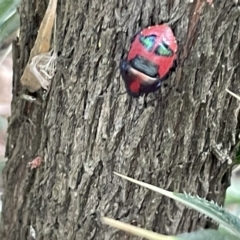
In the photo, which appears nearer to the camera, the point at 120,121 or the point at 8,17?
the point at 120,121

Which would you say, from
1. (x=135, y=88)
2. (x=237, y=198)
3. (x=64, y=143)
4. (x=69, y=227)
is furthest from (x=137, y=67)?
(x=237, y=198)

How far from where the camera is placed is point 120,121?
0.64 metres

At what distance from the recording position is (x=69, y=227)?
74 centimetres

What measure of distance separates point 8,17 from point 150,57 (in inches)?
16.8

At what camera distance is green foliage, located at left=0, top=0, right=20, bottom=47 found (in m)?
0.90

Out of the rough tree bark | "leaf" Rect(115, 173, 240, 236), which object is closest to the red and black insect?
the rough tree bark

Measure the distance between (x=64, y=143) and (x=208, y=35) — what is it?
24cm

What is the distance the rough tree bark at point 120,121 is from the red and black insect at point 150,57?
11 mm

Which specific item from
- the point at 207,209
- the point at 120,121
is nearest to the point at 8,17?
the point at 120,121

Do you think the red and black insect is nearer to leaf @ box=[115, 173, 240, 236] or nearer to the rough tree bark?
the rough tree bark

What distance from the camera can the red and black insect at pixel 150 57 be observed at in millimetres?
583

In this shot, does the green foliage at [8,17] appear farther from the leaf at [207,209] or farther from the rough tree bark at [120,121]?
the leaf at [207,209]

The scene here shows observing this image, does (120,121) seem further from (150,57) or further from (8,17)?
(8,17)

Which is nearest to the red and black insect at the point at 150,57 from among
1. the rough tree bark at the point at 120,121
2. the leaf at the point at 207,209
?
the rough tree bark at the point at 120,121
